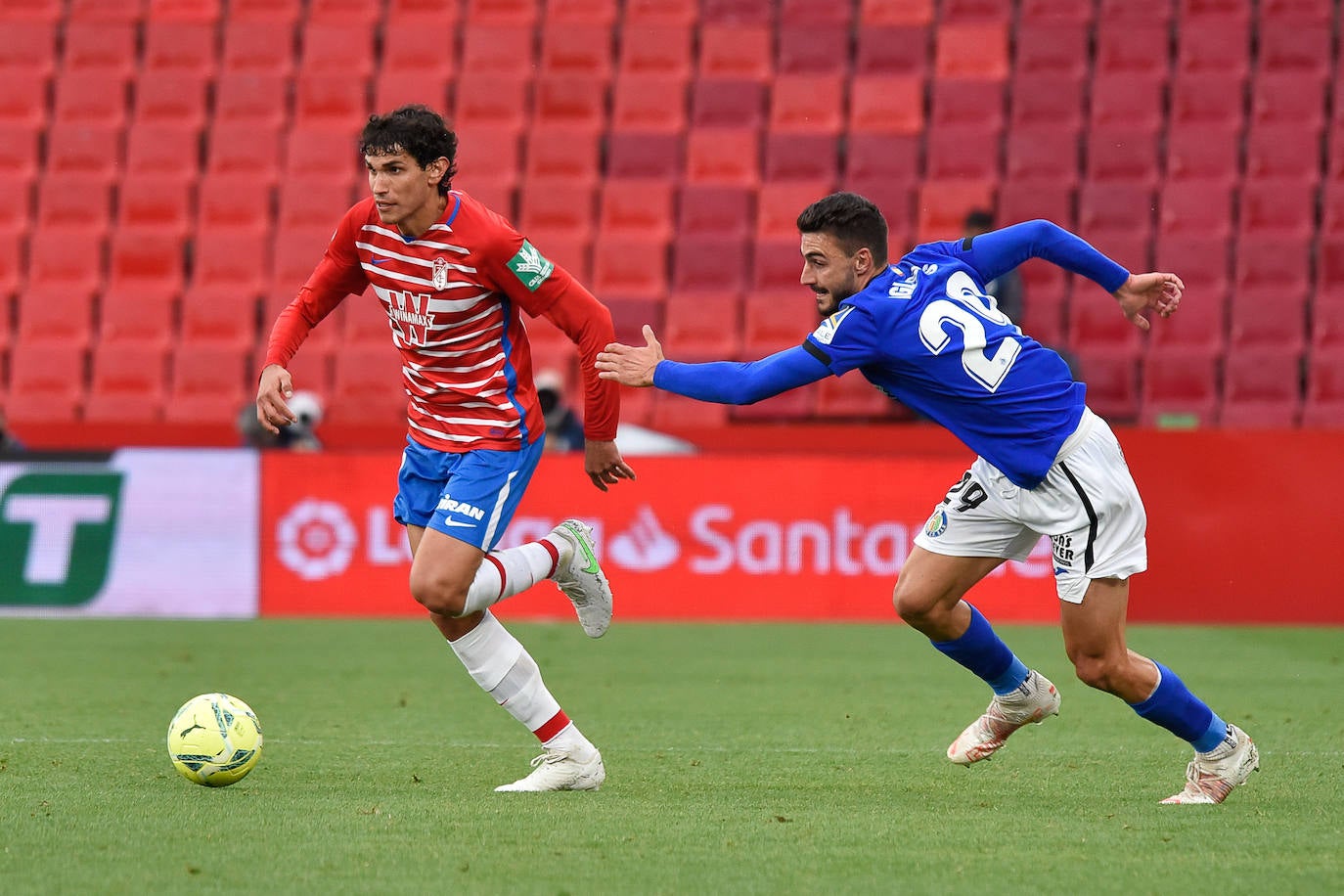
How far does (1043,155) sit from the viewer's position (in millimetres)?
15359

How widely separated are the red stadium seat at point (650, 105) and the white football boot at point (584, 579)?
10.3 metres

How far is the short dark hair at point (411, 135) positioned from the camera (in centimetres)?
543

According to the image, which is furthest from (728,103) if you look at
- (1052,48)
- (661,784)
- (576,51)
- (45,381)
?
(661,784)

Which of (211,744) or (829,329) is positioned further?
(211,744)

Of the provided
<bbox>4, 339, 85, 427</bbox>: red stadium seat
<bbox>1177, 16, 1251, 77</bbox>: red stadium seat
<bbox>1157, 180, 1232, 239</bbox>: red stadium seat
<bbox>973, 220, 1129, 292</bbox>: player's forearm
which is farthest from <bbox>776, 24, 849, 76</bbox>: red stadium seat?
<bbox>973, 220, 1129, 292</bbox>: player's forearm

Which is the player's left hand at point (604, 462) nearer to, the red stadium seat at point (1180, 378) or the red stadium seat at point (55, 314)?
the red stadium seat at point (1180, 378)

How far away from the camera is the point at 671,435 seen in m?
12.3

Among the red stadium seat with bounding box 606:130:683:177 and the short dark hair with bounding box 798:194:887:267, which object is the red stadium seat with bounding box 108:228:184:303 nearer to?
the red stadium seat with bounding box 606:130:683:177

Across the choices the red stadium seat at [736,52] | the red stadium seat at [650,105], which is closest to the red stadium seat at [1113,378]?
the red stadium seat at [736,52]

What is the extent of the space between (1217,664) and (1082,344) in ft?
17.2

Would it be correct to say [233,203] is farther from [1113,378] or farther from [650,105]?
[1113,378]

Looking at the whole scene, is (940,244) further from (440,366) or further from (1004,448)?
(440,366)

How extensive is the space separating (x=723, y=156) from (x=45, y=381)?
19.9ft

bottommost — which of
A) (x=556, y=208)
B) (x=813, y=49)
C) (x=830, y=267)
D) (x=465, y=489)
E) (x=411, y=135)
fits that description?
(x=465, y=489)
